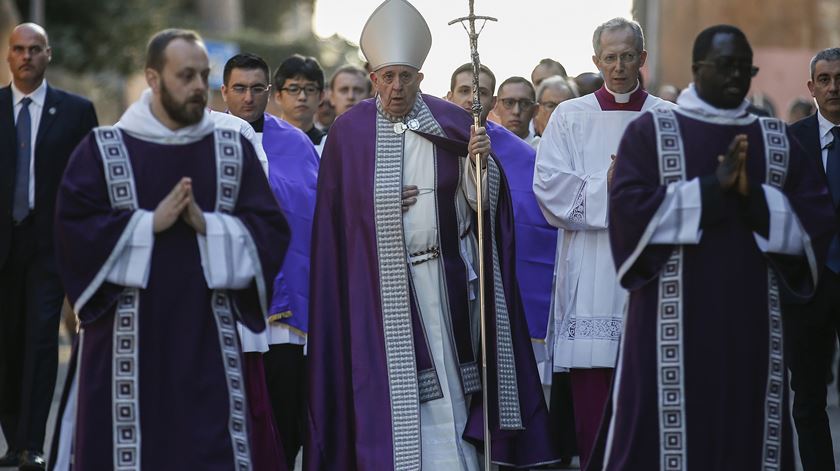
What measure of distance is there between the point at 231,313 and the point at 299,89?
331 centimetres

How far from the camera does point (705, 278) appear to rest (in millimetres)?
7320

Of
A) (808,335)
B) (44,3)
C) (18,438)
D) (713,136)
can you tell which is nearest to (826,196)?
(713,136)

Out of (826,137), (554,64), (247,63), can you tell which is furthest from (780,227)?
(554,64)

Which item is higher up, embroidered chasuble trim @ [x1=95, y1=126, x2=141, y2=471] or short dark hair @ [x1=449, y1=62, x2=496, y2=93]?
short dark hair @ [x1=449, y1=62, x2=496, y2=93]

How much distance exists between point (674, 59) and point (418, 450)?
19588mm

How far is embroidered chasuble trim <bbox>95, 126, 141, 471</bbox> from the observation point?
7.19 metres

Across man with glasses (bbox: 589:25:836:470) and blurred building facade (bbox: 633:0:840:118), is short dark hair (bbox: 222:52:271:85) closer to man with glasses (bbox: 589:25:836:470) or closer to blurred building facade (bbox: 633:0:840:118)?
man with glasses (bbox: 589:25:836:470)

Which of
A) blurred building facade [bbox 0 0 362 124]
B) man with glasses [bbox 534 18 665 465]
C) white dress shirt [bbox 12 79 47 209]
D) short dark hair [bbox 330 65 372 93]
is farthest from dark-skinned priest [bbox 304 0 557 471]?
blurred building facade [bbox 0 0 362 124]

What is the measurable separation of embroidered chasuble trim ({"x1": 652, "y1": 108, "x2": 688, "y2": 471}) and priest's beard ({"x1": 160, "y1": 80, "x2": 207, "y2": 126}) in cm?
190

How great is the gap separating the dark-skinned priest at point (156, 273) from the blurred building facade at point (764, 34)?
18.8m

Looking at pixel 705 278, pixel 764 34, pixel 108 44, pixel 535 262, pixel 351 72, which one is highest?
pixel 108 44

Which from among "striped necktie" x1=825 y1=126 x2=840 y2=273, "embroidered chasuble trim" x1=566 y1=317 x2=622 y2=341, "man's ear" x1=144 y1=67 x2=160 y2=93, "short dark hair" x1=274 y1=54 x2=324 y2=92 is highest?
"short dark hair" x1=274 y1=54 x2=324 y2=92

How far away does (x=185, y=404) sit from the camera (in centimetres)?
725

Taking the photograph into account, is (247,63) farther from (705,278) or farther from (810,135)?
(705,278)
